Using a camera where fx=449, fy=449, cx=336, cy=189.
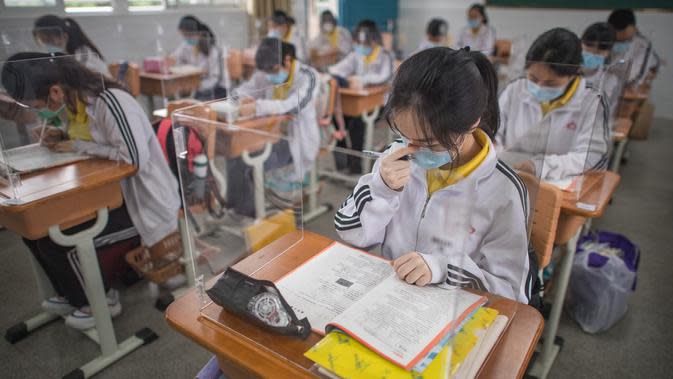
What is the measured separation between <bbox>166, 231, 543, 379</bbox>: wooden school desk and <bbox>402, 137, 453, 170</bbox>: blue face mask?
295mm

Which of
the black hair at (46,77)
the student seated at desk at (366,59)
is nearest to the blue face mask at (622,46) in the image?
the student seated at desk at (366,59)

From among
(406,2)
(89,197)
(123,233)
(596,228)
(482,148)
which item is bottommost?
(596,228)

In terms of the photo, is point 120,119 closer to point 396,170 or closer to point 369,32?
point 396,170

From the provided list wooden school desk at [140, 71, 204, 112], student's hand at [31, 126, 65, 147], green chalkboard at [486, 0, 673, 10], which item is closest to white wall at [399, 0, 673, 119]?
green chalkboard at [486, 0, 673, 10]

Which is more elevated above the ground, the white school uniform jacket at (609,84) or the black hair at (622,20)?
the black hair at (622,20)

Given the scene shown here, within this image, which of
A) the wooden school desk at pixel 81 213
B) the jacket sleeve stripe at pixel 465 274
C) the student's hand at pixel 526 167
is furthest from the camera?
the wooden school desk at pixel 81 213

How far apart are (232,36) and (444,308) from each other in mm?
6393

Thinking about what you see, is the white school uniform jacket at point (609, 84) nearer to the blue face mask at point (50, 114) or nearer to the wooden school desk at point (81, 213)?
the wooden school desk at point (81, 213)

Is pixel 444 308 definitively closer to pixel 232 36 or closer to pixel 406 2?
pixel 232 36

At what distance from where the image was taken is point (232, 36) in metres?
6.47

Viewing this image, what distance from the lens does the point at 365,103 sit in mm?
3340

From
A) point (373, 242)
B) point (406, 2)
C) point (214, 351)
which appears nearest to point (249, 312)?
point (214, 351)

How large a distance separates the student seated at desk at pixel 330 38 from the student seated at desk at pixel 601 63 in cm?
346

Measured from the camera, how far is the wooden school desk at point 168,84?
4.03 m
